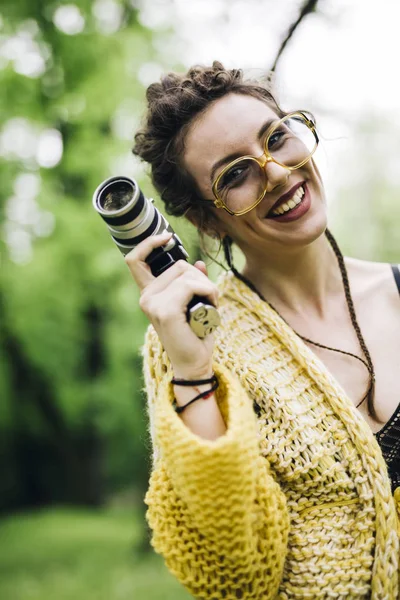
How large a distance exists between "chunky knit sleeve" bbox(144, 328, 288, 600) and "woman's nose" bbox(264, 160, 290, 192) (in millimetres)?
604

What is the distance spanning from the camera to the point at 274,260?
189 cm

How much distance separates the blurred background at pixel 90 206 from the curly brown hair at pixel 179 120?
21cm

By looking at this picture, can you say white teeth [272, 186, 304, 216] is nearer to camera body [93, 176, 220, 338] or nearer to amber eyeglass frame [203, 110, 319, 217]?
amber eyeglass frame [203, 110, 319, 217]

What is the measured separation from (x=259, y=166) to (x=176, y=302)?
0.59m

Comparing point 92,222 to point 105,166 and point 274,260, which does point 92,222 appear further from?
point 274,260

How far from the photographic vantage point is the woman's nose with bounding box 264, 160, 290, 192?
5.48ft

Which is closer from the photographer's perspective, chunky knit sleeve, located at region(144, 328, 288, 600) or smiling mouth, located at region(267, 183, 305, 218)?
chunky knit sleeve, located at region(144, 328, 288, 600)

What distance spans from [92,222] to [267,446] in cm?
475

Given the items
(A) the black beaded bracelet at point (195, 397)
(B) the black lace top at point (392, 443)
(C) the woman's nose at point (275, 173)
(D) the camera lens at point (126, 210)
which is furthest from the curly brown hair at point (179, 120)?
(B) the black lace top at point (392, 443)

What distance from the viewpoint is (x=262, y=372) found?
1.65 meters

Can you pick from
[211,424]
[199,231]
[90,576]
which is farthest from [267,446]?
[90,576]

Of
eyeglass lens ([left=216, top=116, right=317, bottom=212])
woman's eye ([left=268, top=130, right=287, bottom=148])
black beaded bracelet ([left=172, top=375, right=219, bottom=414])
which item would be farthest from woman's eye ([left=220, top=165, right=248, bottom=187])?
black beaded bracelet ([left=172, top=375, right=219, bottom=414])

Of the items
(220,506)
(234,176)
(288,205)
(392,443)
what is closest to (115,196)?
(234,176)

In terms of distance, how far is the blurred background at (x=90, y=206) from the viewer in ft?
15.2
